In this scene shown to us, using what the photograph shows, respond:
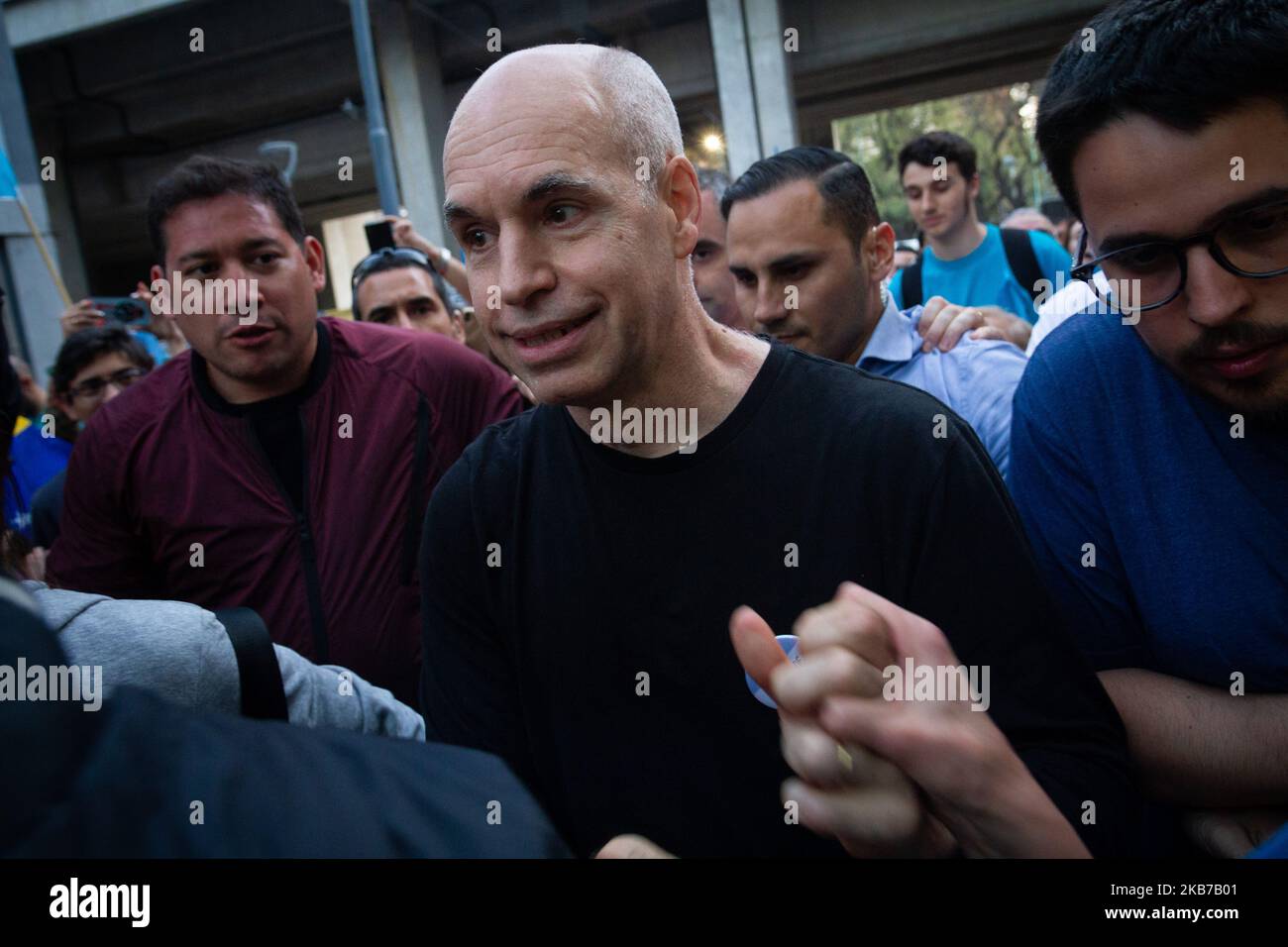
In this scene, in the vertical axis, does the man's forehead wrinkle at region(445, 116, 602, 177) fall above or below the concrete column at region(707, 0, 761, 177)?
below

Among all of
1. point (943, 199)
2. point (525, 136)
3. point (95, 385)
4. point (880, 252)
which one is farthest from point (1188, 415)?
point (95, 385)

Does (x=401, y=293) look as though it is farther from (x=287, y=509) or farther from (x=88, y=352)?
(x=287, y=509)

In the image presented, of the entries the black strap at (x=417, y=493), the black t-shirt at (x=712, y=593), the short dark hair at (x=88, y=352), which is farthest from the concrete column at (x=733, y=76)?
the black t-shirt at (x=712, y=593)

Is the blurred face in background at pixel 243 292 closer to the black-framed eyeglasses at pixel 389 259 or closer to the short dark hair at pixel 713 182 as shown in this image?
the black-framed eyeglasses at pixel 389 259

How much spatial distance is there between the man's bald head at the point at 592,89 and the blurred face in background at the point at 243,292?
55.0 inches

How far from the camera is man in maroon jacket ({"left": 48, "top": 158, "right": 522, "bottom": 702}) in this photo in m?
2.71

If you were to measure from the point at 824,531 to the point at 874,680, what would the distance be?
2.02ft

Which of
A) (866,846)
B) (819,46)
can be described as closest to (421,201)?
(819,46)

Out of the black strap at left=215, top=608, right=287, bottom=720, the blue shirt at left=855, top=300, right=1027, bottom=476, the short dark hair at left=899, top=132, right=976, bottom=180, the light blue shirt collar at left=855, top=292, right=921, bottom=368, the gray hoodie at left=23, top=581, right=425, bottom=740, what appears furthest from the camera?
the short dark hair at left=899, top=132, right=976, bottom=180

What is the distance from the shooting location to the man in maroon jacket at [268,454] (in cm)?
271

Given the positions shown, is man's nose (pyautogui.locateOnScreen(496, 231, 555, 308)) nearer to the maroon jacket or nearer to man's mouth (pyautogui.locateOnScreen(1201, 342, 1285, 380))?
man's mouth (pyautogui.locateOnScreen(1201, 342, 1285, 380))

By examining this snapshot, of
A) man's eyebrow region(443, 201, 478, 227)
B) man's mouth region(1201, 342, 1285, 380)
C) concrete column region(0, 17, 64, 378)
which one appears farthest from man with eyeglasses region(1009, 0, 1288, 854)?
concrete column region(0, 17, 64, 378)

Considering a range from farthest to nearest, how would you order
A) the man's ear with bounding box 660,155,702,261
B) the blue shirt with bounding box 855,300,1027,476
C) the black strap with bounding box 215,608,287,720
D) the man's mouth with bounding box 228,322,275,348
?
the man's mouth with bounding box 228,322,275,348 < the blue shirt with bounding box 855,300,1027,476 < the man's ear with bounding box 660,155,702,261 < the black strap with bounding box 215,608,287,720

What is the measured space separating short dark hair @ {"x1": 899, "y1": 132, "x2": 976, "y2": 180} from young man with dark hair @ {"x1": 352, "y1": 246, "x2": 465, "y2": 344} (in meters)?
2.98
